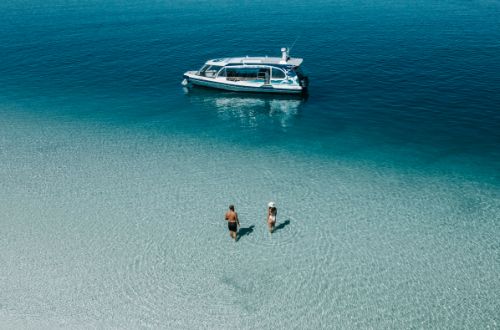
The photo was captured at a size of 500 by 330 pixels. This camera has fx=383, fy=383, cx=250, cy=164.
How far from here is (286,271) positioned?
53.6 feet

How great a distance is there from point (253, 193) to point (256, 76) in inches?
712

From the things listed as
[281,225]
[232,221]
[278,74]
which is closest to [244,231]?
[232,221]

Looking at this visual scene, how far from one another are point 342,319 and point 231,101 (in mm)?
25088

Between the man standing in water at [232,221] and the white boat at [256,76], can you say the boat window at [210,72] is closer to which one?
the white boat at [256,76]

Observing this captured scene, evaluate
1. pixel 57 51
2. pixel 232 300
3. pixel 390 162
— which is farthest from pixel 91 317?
pixel 57 51

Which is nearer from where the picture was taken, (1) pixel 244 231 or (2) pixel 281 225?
(1) pixel 244 231

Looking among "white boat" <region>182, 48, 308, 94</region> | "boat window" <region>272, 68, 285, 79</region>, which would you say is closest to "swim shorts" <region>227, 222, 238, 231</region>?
"white boat" <region>182, 48, 308, 94</region>

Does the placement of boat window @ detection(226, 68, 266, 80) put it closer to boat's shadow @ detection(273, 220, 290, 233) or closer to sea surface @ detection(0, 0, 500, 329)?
sea surface @ detection(0, 0, 500, 329)

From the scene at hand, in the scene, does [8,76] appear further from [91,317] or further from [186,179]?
[91,317]

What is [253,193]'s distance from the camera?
21875 millimetres

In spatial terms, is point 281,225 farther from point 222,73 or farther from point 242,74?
point 222,73

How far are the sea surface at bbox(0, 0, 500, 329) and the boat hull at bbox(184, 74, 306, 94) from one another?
2.59 ft

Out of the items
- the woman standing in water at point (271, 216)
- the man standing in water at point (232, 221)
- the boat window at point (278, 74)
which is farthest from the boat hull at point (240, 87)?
the man standing in water at point (232, 221)

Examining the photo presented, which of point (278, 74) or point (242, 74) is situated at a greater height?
point (278, 74)
